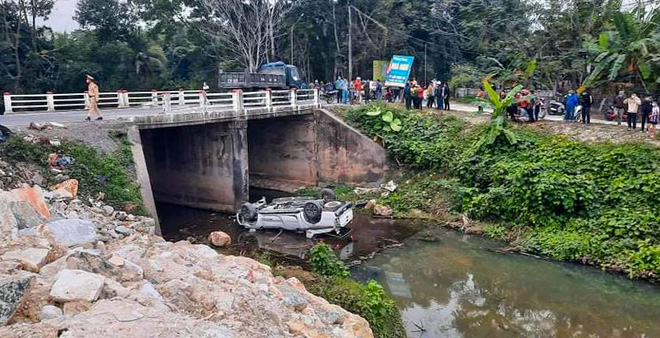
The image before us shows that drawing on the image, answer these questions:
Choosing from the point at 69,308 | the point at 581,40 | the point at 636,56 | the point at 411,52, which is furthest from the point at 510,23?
the point at 69,308

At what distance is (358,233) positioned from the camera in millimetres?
17000

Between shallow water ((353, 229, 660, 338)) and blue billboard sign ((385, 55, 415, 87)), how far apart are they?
40.1 ft

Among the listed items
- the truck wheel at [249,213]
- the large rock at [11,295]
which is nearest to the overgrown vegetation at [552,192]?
the truck wheel at [249,213]

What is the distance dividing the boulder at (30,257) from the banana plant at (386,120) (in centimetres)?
1671

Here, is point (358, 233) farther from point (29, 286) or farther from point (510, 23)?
point (510, 23)

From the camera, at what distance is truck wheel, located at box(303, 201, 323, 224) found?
1580cm

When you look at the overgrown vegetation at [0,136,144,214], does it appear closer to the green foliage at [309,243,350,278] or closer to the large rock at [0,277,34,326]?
the green foliage at [309,243,350,278]

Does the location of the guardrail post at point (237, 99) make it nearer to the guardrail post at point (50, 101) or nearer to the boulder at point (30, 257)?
the guardrail post at point (50, 101)

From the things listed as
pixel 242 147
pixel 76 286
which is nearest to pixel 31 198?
pixel 76 286

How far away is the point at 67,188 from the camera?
430 inches

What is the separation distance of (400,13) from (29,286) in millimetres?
31478

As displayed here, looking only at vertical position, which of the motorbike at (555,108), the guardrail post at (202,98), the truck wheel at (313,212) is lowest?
the truck wheel at (313,212)

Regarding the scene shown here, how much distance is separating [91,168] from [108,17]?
80.1 ft

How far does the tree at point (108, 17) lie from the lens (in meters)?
32.7
